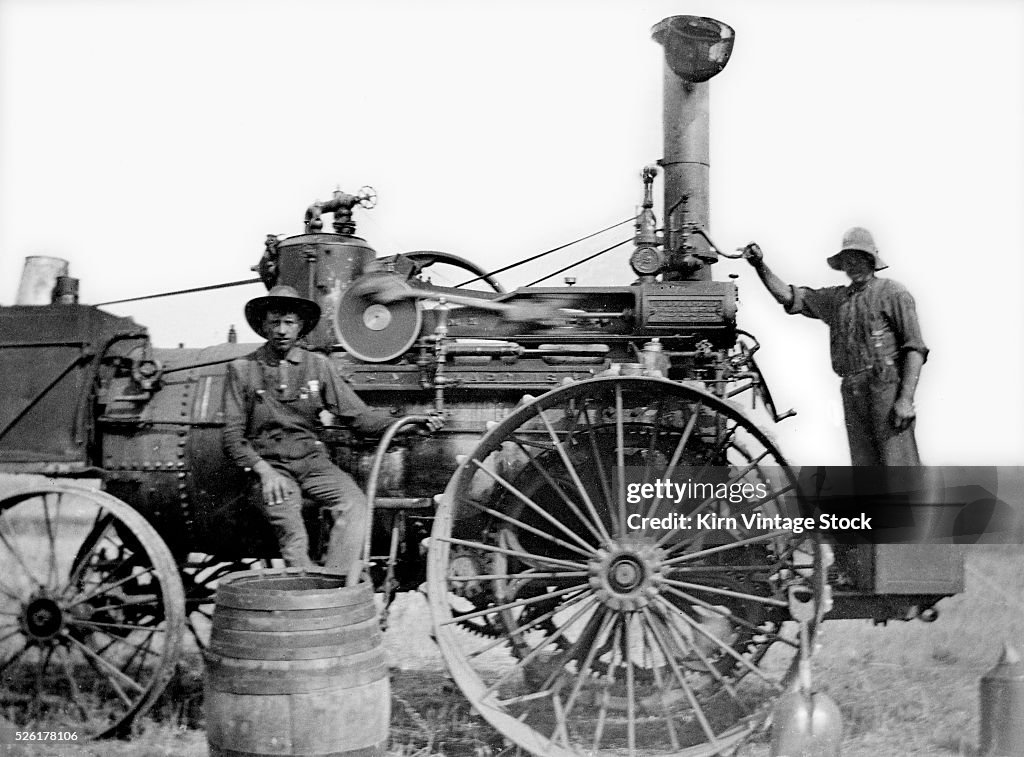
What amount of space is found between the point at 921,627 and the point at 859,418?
271cm

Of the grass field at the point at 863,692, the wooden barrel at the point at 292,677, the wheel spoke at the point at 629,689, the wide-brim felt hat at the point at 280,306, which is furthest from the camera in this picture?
the wide-brim felt hat at the point at 280,306

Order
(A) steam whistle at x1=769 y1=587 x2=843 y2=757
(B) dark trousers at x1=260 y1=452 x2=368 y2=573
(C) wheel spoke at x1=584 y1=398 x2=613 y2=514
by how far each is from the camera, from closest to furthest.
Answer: (A) steam whistle at x1=769 y1=587 x2=843 y2=757 → (C) wheel spoke at x1=584 y1=398 x2=613 y2=514 → (B) dark trousers at x1=260 y1=452 x2=368 y2=573

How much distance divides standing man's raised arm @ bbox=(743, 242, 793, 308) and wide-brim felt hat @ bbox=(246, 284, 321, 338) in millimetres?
2329

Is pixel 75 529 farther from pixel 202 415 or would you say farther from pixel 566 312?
pixel 566 312

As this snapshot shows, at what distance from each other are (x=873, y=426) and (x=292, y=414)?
3.04 metres

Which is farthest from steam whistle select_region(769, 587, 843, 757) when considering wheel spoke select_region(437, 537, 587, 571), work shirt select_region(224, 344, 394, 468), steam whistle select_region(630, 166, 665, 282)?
work shirt select_region(224, 344, 394, 468)

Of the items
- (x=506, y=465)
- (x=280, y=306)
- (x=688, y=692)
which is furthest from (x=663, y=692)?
(x=280, y=306)

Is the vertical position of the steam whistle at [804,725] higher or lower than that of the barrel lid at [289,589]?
lower

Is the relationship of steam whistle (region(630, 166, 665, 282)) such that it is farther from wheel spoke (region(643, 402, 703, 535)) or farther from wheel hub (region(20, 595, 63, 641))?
wheel hub (region(20, 595, 63, 641))

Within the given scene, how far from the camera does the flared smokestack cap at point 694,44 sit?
5395mm

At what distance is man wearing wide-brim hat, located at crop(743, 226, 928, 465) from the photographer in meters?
5.10

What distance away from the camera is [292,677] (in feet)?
13.0

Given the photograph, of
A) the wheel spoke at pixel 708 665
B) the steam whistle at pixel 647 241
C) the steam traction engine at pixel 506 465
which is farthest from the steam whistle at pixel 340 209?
the wheel spoke at pixel 708 665

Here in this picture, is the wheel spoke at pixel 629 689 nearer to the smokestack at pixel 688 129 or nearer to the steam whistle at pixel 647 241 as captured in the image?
the steam whistle at pixel 647 241
